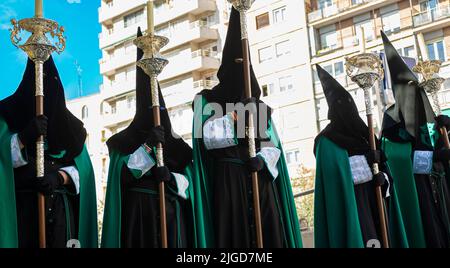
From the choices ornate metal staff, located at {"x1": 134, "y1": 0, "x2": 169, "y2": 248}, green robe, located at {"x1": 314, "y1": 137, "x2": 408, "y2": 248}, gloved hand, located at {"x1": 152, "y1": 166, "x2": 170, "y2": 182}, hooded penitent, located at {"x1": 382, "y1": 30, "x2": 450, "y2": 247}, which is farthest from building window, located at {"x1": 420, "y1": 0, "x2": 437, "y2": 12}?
gloved hand, located at {"x1": 152, "y1": 166, "x2": 170, "y2": 182}

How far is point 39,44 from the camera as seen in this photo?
17.0 ft

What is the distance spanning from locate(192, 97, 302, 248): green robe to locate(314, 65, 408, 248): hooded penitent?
1.20ft

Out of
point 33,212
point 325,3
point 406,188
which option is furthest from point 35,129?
point 325,3

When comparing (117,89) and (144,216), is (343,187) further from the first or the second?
(117,89)

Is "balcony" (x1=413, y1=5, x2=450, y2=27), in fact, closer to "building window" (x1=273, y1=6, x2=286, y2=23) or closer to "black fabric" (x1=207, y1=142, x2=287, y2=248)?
"building window" (x1=273, y1=6, x2=286, y2=23)

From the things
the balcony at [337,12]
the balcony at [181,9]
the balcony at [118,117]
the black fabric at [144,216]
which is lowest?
the black fabric at [144,216]

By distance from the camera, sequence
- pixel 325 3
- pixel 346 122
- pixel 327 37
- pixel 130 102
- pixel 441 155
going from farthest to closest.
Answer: pixel 325 3 < pixel 327 37 < pixel 130 102 < pixel 441 155 < pixel 346 122

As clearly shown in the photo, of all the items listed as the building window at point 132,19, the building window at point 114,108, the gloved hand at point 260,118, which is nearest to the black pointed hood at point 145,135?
the gloved hand at point 260,118

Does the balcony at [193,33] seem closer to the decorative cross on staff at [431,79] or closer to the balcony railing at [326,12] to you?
the balcony railing at [326,12]

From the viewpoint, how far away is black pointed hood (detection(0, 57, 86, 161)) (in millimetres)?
5324

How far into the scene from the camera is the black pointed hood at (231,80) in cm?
606

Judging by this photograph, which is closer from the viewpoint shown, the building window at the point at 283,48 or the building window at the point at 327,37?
the building window at the point at 283,48

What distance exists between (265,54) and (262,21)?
3.50 feet

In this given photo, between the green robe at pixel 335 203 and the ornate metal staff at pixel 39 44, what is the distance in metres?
2.67
